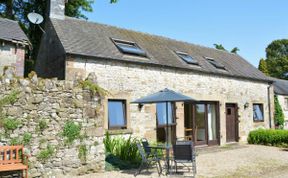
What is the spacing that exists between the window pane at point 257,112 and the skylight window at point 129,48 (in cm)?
870

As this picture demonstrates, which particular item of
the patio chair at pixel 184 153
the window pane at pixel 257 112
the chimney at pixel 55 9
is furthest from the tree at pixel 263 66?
the patio chair at pixel 184 153

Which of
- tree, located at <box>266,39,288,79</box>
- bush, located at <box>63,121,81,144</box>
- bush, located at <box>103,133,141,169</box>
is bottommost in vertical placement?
bush, located at <box>103,133,141,169</box>

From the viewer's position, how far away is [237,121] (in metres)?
16.7

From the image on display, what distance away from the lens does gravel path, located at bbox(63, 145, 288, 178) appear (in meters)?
8.22

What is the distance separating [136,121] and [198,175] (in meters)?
4.39

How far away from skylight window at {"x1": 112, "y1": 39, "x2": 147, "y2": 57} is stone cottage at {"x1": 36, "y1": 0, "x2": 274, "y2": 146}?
0.04 meters

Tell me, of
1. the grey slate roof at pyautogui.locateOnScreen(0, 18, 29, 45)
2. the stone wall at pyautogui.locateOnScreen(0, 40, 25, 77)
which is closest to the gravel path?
the stone wall at pyautogui.locateOnScreen(0, 40, 25, 77)

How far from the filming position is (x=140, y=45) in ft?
47.3

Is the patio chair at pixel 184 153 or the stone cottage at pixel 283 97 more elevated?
the stone cottage at pixel 283 97

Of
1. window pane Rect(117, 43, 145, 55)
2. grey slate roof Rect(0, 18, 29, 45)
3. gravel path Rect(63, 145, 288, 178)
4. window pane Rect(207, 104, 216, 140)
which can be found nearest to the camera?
gravel path Rect(63, 145, 288, 178)

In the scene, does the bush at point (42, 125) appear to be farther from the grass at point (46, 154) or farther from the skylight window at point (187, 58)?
the skylight window at point (187, 58)

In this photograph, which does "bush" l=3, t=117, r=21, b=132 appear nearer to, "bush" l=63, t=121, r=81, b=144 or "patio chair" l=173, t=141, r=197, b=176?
"bush" l=63, t=121, r=81, b=144

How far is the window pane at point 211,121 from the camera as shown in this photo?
15558mm

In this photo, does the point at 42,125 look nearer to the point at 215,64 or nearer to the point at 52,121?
the point at 52,121
